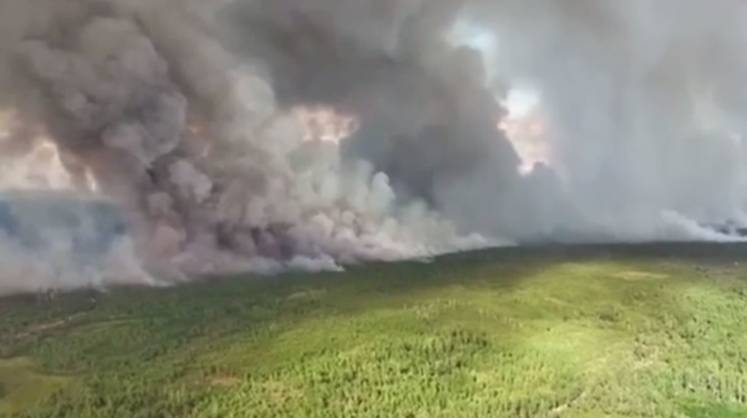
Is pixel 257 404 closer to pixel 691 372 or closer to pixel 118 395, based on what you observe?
pixel 118 395

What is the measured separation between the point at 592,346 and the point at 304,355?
38.6m

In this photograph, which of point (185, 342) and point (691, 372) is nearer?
point (691, 372)

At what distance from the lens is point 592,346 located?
14338cm

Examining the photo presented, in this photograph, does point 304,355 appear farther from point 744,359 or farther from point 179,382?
point 744,359

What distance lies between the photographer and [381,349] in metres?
137

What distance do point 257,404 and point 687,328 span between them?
7145 centimetres

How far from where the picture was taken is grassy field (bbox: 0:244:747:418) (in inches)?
4596

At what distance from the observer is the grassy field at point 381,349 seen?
116750mm

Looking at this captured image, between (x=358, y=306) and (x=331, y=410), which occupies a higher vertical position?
(x=358, y=306)

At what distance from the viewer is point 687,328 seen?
156750 millimetres

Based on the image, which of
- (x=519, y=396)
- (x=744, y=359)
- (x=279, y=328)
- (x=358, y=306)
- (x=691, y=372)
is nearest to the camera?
(x=519, y=396)

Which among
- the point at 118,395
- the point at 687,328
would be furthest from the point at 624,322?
the point at 118,395

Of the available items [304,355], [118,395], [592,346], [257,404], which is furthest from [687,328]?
[118,395]

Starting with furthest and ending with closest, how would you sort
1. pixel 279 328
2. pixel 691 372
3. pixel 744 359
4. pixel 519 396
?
pixel 279 328 → pixel 744 359 → pixel 691 372 → pixel 519 396
